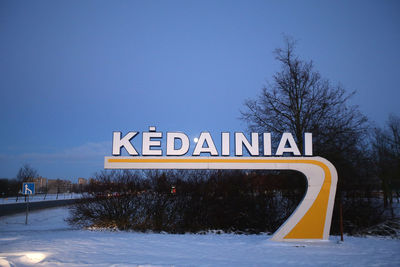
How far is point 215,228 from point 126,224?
4138 mm

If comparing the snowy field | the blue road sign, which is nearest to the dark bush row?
the snowy field

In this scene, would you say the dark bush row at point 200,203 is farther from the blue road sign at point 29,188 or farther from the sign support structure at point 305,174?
the blue road sign at point 29,188

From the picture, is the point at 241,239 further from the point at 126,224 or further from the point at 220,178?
the point at 126,224

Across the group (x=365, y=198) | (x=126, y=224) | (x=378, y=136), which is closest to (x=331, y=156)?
(x=365, y=198)

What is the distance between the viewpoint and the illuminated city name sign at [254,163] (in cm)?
935

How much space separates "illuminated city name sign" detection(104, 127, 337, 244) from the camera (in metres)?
9.35

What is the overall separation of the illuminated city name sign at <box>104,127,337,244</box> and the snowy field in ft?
2.11

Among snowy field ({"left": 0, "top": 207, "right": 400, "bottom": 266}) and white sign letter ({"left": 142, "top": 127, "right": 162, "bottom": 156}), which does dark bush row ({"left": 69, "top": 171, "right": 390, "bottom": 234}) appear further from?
white sign letter ({"left": 142, "top": 127, "right": 162, "bottom": 156})

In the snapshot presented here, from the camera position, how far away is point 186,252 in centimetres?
781

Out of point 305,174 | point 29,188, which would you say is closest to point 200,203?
point 305,174

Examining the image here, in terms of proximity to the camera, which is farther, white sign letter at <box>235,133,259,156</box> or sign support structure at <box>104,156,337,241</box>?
white sign letter at <box>235,133,259,156</box>

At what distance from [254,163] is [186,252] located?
394cm

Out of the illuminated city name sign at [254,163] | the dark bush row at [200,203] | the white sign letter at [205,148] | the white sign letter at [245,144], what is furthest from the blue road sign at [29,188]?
the white sign letter at [245,144]

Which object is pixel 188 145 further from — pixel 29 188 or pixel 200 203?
pixel 29 188
